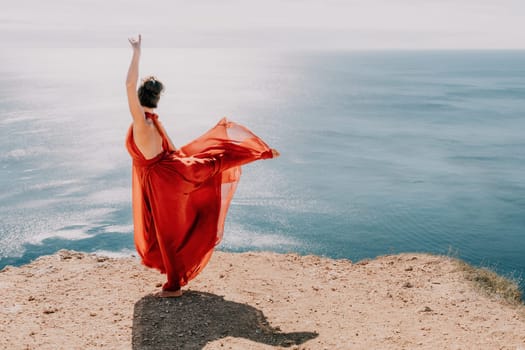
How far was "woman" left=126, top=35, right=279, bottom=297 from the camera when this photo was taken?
5.79m

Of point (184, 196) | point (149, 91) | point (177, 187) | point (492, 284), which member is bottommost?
point (492, 284)

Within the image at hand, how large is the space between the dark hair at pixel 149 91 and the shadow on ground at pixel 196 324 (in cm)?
248

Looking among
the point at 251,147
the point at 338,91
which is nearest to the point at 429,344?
the point at 251,147

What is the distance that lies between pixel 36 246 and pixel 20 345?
18.8m

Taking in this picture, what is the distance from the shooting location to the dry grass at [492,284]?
782 cm

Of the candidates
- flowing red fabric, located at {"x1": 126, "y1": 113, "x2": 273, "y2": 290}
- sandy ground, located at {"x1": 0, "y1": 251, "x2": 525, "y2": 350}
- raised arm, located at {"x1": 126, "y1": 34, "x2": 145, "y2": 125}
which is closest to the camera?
raised arm, located at {"x1": 126, "y1": 34, "x2": 145, "y2": 125}

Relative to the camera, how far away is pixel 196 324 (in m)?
5.74

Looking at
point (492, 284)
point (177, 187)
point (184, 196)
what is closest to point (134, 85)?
point (177, 187)

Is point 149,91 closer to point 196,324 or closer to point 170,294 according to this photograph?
point 170,294

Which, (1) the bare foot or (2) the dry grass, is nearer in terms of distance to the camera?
(1) the bare foot

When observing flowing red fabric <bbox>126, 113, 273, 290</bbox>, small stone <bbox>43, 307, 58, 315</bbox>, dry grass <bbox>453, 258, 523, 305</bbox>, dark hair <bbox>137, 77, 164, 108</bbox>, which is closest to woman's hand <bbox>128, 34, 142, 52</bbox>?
Result: dark hair <bbox>137, 77, 164, 108</bbox>

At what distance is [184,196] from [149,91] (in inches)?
52.5

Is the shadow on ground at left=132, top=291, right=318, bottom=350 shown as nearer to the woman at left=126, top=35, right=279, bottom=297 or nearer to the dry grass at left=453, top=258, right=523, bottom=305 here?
the woman at left=126, top=35, right=279, bottom=297

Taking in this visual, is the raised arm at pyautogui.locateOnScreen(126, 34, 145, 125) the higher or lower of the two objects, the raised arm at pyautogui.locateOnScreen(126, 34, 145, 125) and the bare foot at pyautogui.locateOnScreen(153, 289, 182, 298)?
the higher
